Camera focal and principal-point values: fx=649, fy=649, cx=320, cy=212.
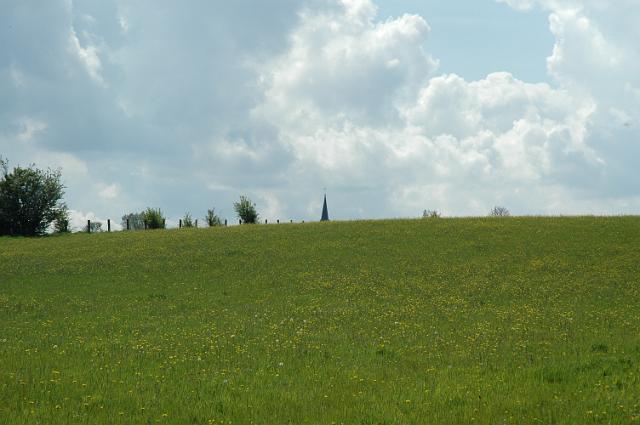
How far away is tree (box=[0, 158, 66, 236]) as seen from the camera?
235 ft

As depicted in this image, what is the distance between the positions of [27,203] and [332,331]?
59.0 meters

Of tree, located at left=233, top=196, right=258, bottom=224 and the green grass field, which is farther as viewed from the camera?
tree, located at left=233, top=196, right=258, bottom=224

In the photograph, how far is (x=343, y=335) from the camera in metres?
22.5

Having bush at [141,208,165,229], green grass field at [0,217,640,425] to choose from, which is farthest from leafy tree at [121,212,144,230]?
green grass field at [0,217,640,425]

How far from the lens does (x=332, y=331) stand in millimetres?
23203

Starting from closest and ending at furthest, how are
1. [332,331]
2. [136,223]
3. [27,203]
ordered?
[332,331]
[27,203]
[136,223]

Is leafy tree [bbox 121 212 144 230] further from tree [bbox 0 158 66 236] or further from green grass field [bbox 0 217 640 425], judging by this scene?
green grass field [bbox 0 217 640 425]

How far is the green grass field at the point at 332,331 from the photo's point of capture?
14703 millimetres

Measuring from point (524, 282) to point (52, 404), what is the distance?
25396 mm

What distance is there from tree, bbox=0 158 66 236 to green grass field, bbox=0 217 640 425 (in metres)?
24.4

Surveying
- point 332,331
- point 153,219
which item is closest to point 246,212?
→ point 153,219

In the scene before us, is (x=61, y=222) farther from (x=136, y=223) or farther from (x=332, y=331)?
(x=332, y=331)

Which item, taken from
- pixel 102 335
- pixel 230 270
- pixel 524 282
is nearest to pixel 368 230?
pixel 230 270

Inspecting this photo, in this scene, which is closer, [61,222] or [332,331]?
[332,331]
